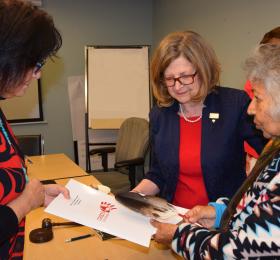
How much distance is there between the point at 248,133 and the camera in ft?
5.26

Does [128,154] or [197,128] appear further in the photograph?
[128,154]

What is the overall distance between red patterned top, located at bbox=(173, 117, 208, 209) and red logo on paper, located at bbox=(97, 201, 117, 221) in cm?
45

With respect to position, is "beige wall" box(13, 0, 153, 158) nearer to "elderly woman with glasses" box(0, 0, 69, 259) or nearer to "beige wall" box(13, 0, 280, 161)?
"beige wall" box(13, 0, 280, 161)

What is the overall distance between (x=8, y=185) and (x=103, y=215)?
0.40 meters

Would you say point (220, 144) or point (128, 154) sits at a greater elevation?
point (220, 144)

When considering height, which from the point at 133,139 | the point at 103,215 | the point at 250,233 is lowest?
the point at 133,139

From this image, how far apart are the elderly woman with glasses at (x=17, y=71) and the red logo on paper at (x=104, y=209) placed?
25 cm

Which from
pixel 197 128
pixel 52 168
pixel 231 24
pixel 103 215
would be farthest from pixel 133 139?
pixel 103 215

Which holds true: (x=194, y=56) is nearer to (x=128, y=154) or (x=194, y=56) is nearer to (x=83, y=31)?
(x=128, y=154)

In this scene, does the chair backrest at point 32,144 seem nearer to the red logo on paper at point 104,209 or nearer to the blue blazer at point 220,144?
the blue blazer at point 220,144

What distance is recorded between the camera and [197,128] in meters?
1.67

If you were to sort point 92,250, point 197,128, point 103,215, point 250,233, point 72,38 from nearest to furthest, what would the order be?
point 250,233 → point 103,215 → point 92,250 → point 197,128 → point 72,38

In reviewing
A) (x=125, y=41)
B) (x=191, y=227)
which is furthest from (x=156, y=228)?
(x=125, y=41)

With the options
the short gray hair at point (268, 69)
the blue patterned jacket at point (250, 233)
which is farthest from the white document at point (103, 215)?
the short gray hair at point (268, 69)
